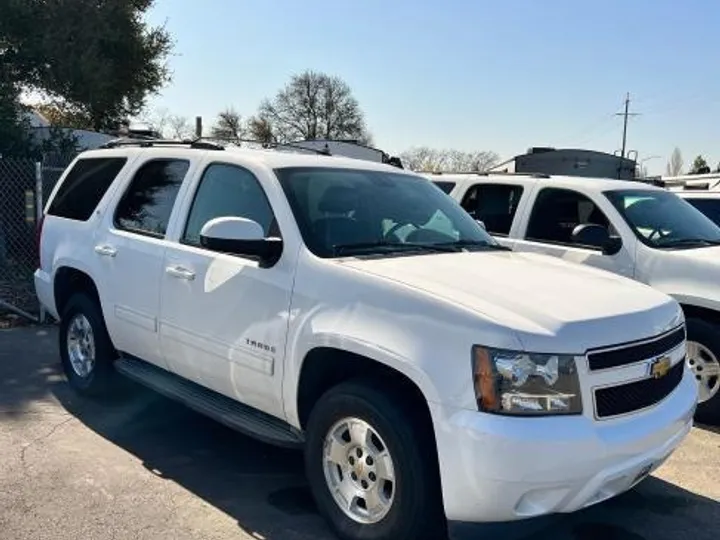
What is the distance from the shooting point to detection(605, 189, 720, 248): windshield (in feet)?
21.2

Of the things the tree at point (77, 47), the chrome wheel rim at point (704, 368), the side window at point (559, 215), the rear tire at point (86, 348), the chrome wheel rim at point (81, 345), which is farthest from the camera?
the tree at point (77, 47)

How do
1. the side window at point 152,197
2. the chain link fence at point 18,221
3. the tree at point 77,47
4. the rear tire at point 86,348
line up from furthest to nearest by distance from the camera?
the tree at point 77,47
the chain link fence at point 18,221
the rear tire at point 86,348
the side window at point 152,197

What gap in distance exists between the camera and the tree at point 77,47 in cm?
1382

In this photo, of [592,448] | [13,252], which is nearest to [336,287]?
[592,448]

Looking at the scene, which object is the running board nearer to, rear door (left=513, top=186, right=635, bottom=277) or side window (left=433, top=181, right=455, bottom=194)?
rear door (left=513, top=186, right=635, bottom=277)

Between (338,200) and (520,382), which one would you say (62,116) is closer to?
(338,200)

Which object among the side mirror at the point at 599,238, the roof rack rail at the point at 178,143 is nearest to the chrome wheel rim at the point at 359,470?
the roof rack rail at the point at 178,143

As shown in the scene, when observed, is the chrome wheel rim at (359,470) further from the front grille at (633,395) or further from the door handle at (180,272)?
the door handle at (180,272)

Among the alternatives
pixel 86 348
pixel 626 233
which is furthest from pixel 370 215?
pixel 626 233

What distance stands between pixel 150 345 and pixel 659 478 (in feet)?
11.1

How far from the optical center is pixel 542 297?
342 cm

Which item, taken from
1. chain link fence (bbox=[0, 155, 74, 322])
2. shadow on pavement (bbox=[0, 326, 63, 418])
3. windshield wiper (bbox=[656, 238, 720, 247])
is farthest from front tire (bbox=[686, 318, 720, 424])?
chain link fence (bbox=[0, 155, 74, 322])

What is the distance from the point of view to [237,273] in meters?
4.17

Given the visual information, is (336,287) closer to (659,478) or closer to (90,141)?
(659,478)
